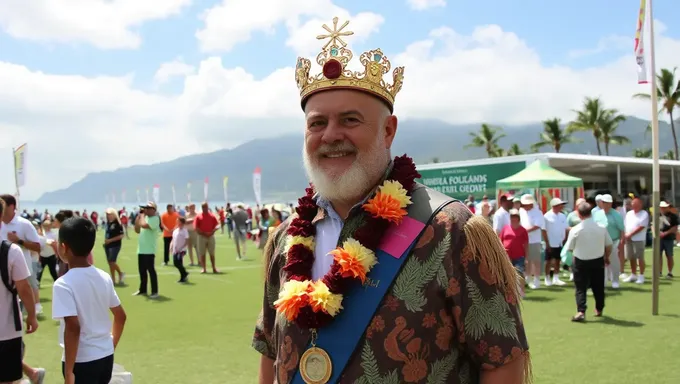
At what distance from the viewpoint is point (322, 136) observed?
7.44ft

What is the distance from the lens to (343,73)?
2258 mm

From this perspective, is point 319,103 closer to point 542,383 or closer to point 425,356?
point 425,356

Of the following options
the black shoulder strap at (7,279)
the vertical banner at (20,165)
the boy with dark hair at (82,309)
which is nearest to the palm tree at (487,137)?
the vertical banner at (20,165)

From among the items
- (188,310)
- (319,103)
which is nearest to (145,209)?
(188,310)

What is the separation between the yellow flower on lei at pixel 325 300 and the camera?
2113 millimetres

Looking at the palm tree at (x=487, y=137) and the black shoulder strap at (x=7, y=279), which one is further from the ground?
the palm tree at (x=487, y=137)

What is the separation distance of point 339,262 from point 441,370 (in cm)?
52

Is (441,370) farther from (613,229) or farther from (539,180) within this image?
(539,180)

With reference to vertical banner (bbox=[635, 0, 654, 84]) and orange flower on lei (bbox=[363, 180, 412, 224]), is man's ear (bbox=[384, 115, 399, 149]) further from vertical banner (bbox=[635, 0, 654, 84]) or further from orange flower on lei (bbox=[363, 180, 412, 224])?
vertical banner (bbox=[635, 0, 654, 84])

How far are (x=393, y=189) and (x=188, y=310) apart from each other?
8.77 meters

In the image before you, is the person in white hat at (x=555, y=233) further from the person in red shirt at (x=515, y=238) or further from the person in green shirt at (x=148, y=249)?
the person in green shirt at (x=148, y=249)

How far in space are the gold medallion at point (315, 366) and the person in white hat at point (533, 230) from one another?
33.9 feet

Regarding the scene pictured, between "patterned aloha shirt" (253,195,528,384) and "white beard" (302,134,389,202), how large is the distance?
1.15ft

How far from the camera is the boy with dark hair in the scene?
3.76 metres
